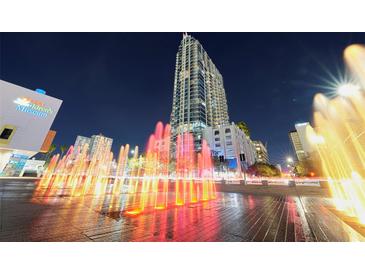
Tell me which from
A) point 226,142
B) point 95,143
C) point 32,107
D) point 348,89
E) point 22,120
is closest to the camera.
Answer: point 348,89

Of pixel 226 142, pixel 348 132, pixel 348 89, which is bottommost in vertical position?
pixel 348 132

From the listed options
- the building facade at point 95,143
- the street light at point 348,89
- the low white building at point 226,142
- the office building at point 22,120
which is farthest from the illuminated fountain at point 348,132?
the building facade at point 95,143

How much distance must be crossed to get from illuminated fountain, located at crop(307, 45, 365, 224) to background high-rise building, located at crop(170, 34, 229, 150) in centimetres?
6183

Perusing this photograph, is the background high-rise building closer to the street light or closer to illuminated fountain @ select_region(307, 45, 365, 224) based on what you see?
illuminated fountain @ select_region(307, 45, 365, 224)

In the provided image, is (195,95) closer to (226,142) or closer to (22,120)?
(226,142)

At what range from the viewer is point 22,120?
93.4 ft

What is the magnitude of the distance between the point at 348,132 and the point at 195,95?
77304 millimetres

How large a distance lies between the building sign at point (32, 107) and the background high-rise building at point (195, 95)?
2271 inches

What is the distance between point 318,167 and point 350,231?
5263 centimetres

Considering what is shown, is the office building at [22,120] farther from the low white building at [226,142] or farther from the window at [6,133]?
the low white building at [226,142]

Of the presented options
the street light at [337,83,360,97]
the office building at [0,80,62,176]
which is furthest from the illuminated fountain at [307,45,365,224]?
the office building at [0,80,62,176]

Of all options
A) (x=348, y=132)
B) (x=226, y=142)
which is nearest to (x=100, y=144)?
(x=226, y=142)

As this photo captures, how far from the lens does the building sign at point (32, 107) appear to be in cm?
2803

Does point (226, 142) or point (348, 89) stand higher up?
point (226, 142)
